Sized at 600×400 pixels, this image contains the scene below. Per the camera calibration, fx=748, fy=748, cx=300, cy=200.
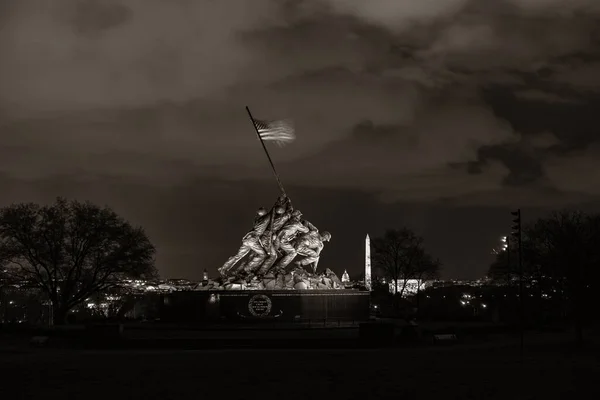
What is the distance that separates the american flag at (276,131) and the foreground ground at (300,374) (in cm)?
2216

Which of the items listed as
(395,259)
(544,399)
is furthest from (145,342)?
(395,259)

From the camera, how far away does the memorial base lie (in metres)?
44.4

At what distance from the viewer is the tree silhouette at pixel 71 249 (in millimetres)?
52156

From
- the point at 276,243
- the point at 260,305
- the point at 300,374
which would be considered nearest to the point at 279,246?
the point at 276,243

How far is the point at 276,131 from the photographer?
5084cm

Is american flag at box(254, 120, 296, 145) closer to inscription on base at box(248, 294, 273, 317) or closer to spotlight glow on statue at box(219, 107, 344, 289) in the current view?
spotlight glow on statue at box(219, 107, 344, 289)

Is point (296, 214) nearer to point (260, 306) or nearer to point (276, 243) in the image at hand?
point (276, 243)

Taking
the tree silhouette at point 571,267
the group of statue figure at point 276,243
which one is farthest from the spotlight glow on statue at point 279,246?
the tree silhouette at point 571,267

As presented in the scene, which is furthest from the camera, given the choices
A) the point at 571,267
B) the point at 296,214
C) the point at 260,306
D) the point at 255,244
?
the point at 296,214

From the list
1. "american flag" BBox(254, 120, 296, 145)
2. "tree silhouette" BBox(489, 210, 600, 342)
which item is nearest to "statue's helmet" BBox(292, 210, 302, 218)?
"american flag" BBox(254, 120, 296, 145)

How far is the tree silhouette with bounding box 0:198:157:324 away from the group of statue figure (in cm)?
930

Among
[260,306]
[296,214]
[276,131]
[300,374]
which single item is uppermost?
[276,131]

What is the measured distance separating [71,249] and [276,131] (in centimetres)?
1709

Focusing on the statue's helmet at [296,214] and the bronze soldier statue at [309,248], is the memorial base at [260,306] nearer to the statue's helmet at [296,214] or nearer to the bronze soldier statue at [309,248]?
the bronze soldier statue at [309,248]
